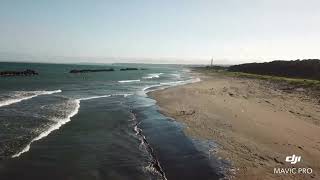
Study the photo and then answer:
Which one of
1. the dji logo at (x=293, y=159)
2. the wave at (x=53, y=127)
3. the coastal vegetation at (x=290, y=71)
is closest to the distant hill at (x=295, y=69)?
the coastal vegetation at (x=290, y=71)

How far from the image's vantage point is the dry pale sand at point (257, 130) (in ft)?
45.4

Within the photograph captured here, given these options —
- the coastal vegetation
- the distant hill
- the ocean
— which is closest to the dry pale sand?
the ocean

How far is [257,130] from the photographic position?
2027cm

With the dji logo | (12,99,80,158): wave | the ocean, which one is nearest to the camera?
the ocean

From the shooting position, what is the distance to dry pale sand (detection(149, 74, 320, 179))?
13.8m

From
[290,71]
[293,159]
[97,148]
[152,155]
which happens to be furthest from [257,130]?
[290,71]

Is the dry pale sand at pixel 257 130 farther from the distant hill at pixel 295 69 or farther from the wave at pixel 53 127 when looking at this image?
the distant hill at pixel 295 69

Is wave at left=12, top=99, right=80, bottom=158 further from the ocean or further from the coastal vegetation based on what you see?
the coastal vegetation

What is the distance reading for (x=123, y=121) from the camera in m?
23.4

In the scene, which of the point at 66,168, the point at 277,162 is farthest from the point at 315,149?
the point at 66,168

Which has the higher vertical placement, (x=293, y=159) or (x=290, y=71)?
(x=290, y=71)

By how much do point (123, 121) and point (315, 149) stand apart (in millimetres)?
11793

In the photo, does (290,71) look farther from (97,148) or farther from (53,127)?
(97,148)

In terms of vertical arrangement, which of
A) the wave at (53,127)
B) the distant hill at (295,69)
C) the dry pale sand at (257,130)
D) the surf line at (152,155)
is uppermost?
the distant hill at (295,69)
